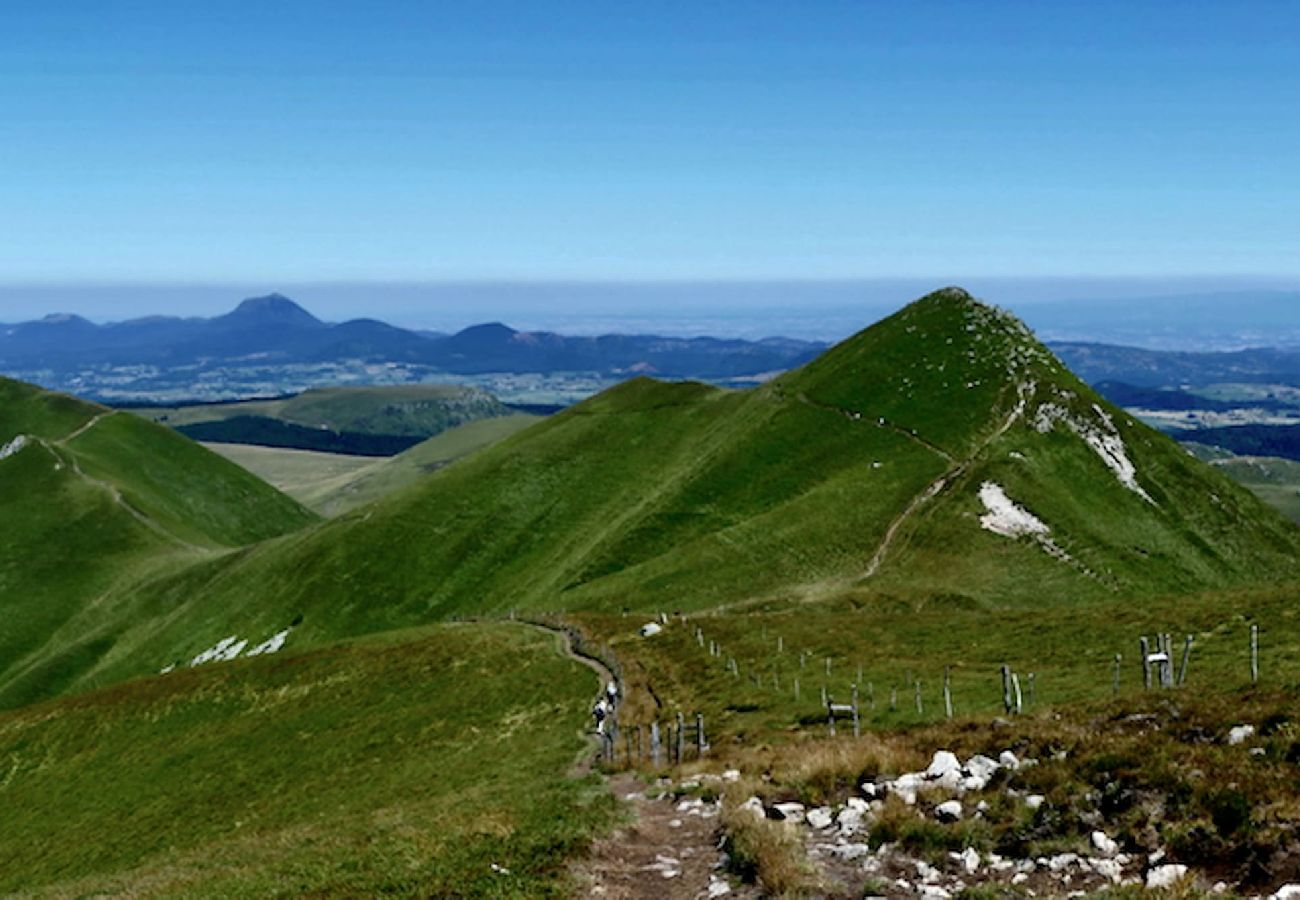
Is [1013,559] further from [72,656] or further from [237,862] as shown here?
[72,656]

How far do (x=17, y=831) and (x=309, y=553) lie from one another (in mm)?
87243

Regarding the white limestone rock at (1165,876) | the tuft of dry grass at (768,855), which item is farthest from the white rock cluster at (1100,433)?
the white limestone rock at (1165,876)

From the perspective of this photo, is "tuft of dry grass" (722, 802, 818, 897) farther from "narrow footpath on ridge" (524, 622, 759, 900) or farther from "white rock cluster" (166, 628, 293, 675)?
"white rock cluster" (166, 628, 293, 675)

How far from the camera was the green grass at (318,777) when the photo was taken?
2766 centimetres

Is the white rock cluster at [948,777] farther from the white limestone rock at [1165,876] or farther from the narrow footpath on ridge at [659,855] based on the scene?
the white limestone rock at [1165,876]

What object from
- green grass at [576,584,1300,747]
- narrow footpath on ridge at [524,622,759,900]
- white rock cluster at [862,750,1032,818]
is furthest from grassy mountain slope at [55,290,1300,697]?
white rock cluster at [862,750,1032,818]

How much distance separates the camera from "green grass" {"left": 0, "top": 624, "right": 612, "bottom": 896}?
90.7 ft

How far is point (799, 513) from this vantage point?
4299 inches

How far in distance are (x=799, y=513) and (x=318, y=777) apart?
67.0 meters

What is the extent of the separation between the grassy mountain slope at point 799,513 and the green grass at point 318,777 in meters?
30.8

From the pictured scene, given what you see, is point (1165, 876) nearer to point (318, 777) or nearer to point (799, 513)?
point (318, 777)

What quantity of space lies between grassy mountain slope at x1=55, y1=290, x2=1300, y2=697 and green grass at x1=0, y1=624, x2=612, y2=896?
30.8 m

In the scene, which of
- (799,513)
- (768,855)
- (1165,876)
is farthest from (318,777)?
(799,513)

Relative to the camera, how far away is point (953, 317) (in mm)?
153250
